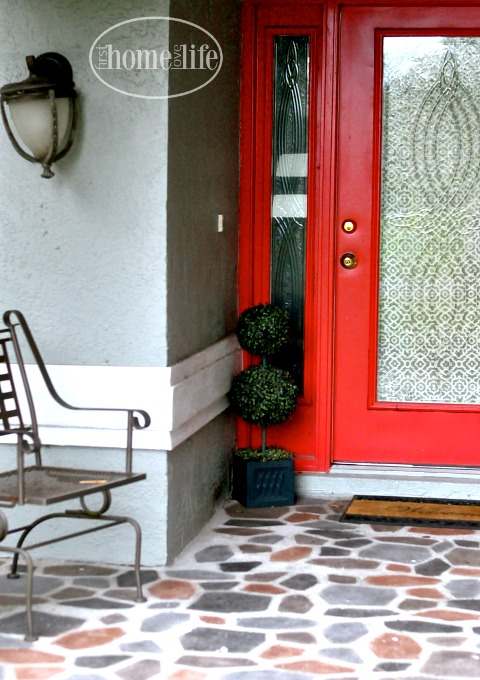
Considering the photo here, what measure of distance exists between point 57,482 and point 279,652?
37.8 inches

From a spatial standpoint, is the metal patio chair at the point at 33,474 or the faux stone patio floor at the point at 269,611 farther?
the metal patio chair at the point at 33,474

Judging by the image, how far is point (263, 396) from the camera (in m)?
4.64

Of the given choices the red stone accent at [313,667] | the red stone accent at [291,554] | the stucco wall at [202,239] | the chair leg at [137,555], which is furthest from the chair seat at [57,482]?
the red stone accent at [313,667]

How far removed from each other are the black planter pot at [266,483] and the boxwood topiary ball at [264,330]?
0.52m

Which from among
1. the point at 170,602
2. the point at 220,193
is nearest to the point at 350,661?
the point at 170,602

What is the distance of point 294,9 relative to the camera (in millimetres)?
4859

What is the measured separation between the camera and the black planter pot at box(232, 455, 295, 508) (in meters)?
4.71

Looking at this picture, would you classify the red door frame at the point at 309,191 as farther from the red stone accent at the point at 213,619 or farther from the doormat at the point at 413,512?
the red stone accent at the point at 213,619

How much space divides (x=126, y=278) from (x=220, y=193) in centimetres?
93

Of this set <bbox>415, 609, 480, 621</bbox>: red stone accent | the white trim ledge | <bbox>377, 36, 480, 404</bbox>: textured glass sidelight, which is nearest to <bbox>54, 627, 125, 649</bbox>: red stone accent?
the white trim ledge

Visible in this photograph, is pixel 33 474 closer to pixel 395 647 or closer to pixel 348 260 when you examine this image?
pixel 395 647

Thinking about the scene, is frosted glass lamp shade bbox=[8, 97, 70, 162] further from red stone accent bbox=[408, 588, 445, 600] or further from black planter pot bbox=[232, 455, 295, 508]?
red stone accent bbox=[408, 588, 445, 600]

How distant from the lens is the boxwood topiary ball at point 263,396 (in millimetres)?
4641

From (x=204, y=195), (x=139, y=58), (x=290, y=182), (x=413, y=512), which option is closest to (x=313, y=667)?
(x=413, y=512)
